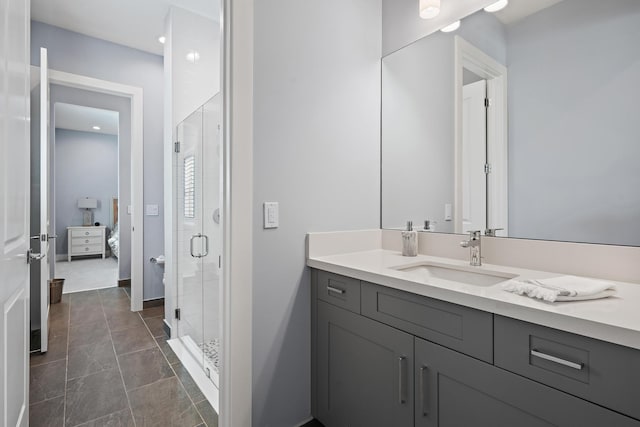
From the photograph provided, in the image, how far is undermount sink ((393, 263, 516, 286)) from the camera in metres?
1.27

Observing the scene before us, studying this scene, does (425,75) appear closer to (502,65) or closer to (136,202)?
(502,65)

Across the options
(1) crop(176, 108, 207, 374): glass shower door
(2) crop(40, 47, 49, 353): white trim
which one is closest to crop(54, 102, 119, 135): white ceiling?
(2) crop(40, 47, 49, 353): white trim

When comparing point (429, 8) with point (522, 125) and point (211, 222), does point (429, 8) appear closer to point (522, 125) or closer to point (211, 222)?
point (522, 125)

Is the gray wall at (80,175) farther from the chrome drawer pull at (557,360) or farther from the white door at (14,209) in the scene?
the chrome drawer pull at (557,360)

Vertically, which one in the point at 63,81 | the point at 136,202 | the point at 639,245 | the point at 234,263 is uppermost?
the point at 63,81

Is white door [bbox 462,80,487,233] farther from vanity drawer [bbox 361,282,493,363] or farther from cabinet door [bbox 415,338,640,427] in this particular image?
cabinet door [bbox 415,338,640,427]

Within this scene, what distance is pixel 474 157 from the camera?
1.52m

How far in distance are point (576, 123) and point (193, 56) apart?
277cm

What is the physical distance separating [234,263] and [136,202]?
2.59 meters

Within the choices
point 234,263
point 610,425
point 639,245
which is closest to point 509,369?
point 610,425

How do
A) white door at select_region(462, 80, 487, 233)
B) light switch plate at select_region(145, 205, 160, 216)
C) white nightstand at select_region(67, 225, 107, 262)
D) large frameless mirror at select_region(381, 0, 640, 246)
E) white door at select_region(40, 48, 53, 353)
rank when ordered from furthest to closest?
white nightstand at select_region(67, 225, 107, 262)
light switch plate at select_region(145, 205, 160, 216)
white door at select_region(40, 48, 53, 353)
white door at select_region(462, 80, 487, 233)
large frameless mirror at select_region(381, 0, 640, 246)

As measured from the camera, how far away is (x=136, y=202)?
333cm

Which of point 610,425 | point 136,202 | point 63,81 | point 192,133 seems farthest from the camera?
point 136,202

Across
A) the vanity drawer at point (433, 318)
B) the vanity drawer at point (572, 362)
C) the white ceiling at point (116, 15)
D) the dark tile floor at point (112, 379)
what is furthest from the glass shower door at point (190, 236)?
the vanity drawer at point (572, 362)
